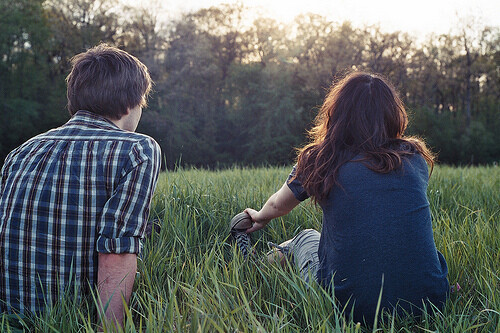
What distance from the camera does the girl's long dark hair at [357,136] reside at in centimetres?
202

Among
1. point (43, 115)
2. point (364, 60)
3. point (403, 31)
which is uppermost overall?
point (403, 31)

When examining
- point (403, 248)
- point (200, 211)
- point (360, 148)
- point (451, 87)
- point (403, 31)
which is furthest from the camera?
point (451, 87)

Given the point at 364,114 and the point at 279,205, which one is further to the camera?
the point at 279,205

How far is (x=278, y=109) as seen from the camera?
2925 centimetres

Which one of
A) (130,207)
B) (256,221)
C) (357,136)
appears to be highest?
(357,136)

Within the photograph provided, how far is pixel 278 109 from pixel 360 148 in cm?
2745

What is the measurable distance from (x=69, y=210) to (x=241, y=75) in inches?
1169

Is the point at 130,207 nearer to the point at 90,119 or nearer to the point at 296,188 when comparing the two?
the point at 90,119

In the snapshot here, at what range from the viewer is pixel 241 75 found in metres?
30.8

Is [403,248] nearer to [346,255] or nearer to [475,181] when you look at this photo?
[346,255]

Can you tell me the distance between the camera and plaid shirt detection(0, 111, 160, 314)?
180cm

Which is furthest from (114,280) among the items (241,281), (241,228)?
(241,228)

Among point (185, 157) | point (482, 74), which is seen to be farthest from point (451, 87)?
point (185, 157)

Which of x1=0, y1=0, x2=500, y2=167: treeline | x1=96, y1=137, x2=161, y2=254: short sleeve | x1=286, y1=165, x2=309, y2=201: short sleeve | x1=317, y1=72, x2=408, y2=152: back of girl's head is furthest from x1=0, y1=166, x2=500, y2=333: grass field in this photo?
x1=0, y1=0, x2=500, y2=167: treeline
